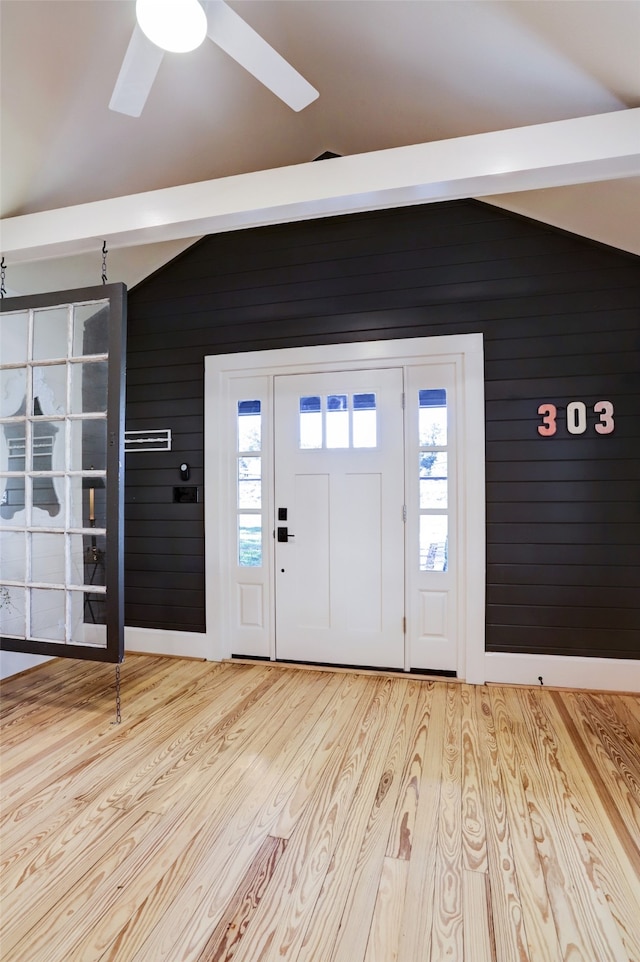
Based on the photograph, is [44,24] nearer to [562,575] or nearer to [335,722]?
[335,722]

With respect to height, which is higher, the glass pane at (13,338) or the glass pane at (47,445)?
the glass pane at (13,338)

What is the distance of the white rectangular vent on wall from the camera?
3.76 metres

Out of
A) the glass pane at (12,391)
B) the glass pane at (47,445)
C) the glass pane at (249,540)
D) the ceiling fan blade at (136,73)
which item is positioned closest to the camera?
the ceiling fan blade at (136,73)

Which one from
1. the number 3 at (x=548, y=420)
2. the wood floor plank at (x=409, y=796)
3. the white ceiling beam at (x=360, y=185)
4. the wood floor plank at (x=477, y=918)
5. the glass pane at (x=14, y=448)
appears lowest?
the wood floor plank at (x=409, y=796)

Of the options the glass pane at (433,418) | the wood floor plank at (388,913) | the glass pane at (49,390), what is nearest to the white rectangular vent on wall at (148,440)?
the glass pane at (49,390)

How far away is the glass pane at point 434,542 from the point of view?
3246mm

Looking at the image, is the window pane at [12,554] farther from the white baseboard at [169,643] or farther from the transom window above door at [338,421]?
the transom window above door at [338,421]

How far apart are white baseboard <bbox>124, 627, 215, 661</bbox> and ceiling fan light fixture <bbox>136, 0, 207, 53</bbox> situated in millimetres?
3310

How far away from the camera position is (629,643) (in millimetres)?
2982

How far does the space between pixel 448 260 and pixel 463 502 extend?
1596 millimetres

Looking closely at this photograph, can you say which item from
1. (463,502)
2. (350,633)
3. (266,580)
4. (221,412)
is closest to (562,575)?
(463,502)

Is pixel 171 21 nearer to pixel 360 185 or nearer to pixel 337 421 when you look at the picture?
pixel 360 185

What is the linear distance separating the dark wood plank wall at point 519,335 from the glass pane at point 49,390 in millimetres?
1241

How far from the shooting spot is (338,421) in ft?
11.3
